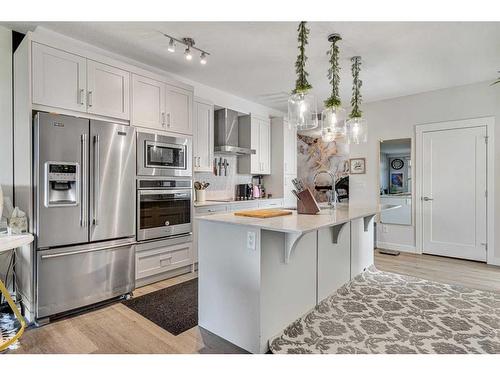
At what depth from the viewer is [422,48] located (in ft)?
10.1

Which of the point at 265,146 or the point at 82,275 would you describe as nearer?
the point at 82,275

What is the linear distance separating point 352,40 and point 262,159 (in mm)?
2622

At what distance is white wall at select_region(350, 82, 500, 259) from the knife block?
304cm

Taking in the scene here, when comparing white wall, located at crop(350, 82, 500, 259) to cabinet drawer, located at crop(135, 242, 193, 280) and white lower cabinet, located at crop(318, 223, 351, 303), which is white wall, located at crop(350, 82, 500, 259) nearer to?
white lower cabinet, located at crop(318, 223, 351, 303)

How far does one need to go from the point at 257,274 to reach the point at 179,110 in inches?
97.2

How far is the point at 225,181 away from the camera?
192 inches

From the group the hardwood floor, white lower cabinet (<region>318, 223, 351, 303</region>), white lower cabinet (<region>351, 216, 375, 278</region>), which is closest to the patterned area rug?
white lower cabinet (<region>318, 223, 351, 303</region>)

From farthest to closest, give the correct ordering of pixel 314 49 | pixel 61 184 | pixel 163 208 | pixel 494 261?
pixel 494 261 < pixel 163 208 < pixel 314 49 < pixel 61 184

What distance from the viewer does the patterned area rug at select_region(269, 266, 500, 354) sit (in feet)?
6.41

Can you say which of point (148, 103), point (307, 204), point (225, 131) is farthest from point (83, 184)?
point (225, 131)

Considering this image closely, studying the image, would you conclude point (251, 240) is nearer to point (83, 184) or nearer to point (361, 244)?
point (83, 184)

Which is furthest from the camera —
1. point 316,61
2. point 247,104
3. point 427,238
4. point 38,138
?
point 247,104

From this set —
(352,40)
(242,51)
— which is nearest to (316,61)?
(352,40)
